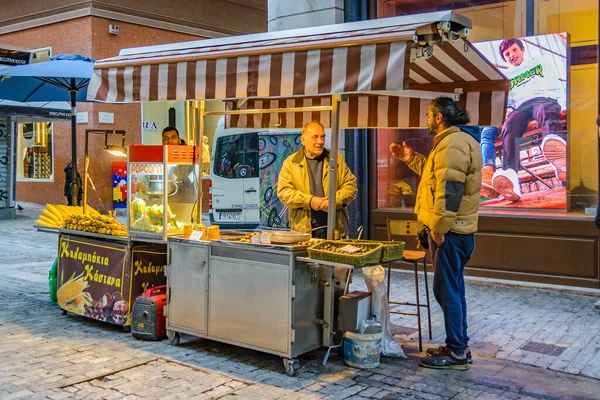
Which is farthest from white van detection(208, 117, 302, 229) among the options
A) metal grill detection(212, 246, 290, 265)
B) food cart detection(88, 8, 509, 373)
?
metal grill detection(212, 246, 290, 265)

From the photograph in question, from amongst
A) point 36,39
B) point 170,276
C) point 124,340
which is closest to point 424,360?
point 170,276

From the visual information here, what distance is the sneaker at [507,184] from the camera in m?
9.17

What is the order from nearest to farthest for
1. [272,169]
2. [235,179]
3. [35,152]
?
[272,169] → [235,179] → [35,152]

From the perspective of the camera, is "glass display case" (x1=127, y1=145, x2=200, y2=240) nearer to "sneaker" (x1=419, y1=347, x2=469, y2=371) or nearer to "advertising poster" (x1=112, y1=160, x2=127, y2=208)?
"sneaker" (x1=419, y1=347, x2=469, y2=371)

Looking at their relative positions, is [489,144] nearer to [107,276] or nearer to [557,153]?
[557,153]

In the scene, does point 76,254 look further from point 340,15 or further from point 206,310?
point 340,15

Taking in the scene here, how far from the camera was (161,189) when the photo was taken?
637 centimetres

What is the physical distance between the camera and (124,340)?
6445 millimetres

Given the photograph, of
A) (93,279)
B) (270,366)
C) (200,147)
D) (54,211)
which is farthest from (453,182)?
(54,211)

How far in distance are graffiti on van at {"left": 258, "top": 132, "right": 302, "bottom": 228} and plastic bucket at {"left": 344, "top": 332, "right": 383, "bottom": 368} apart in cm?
618

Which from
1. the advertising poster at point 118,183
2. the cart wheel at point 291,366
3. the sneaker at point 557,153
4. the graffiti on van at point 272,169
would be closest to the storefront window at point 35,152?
the advertising poster at point 118,183

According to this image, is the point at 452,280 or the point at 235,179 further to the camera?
the point at 235,179

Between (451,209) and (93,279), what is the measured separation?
382 cm

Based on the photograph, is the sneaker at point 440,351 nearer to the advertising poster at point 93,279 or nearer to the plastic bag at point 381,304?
the plastic bag at point 381,304
